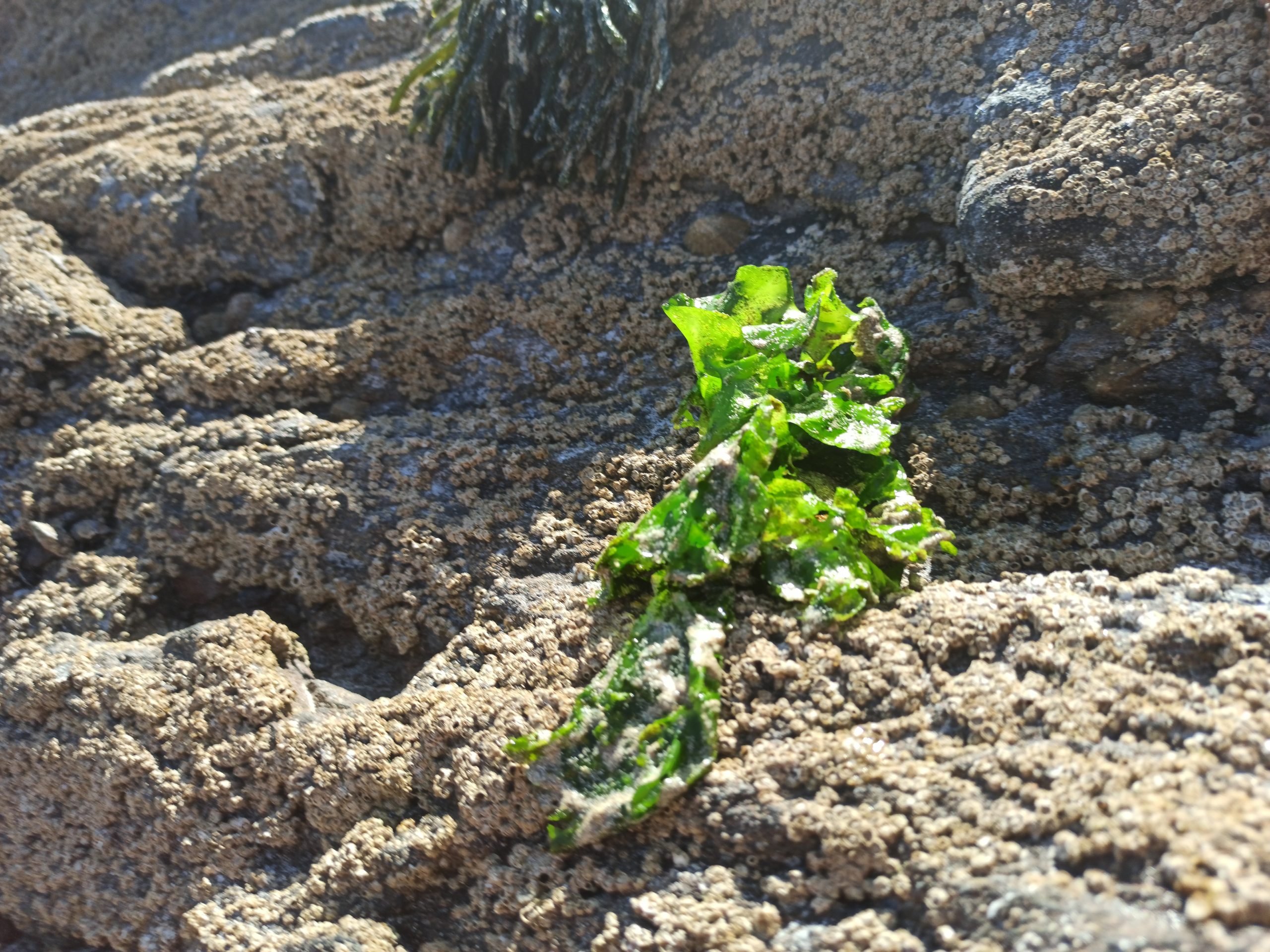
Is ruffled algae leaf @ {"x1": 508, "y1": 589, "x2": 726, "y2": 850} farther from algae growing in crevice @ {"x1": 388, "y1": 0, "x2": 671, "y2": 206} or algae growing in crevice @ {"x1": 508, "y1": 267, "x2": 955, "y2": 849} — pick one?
algae growing in crevice @ {"x1": 388, "y1": 0, "x2": 671, "y2": 206}

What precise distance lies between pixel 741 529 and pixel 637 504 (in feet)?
1.43

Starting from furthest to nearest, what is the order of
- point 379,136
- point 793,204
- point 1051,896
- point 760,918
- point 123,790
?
point 379,136 < point 793,204 < point 123,790 < point 760,918 < point 1051,896

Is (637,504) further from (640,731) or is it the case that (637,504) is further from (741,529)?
(640,731)

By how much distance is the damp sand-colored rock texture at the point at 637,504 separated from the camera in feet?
5.15

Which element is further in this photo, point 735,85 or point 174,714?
point 735,85

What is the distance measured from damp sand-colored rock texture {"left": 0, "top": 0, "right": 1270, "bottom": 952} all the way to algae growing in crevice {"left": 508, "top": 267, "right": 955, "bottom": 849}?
0.07 meters

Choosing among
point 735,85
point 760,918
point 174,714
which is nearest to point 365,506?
point 174,714

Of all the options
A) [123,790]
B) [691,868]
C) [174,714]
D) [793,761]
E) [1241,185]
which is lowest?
[123,790]

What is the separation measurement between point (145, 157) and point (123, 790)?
2.19 meters

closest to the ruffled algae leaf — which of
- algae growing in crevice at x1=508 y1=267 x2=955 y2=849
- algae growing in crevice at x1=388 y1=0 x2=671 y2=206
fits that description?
algae growing in crevice at x1=508 y1=267 x2=955 y2=849

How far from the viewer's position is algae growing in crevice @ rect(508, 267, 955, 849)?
5.78ft

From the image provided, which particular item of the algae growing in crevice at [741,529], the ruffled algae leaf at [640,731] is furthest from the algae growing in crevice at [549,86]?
the ruffled algae leaf at [640,731]

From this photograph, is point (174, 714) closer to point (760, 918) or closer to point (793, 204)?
point (760, 918)

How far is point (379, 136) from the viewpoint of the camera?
10.6ft
